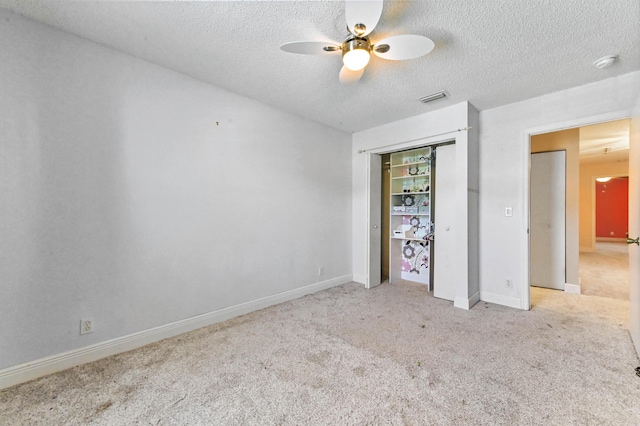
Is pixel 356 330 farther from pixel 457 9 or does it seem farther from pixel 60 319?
pixel 457 9

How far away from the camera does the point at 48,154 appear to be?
1905 mm

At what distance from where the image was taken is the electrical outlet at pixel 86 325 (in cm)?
202

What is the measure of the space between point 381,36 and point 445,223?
2.51 metres

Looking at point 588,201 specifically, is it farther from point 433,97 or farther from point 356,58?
point 356,58

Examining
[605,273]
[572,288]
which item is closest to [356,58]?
[572,288]

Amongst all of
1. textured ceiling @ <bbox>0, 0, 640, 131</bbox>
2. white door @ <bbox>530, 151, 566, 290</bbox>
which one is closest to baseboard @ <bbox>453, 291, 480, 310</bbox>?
white door @ <bbox>530, 151, 566, 290</bbox>

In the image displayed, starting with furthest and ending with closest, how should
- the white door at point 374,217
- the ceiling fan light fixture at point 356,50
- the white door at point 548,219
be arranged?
the white door at point 374,217 → the white door at point 548,219 → the ceiling fan light fixture at point 356,50

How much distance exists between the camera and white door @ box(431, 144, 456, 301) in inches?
138

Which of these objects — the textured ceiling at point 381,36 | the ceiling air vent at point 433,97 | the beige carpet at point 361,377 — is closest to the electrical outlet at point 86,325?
the beige carpet at point 361,377

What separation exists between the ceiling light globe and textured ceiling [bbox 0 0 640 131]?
25 cm

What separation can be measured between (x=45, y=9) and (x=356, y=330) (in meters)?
3.44

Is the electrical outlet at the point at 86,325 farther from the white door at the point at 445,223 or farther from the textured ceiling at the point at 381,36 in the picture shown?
the white door at the point at 445,223

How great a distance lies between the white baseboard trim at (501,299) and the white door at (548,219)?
1269mm

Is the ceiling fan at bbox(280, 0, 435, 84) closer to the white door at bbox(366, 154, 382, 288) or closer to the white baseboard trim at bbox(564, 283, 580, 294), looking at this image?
the white door at bbox(366, 154, 382, 288)
